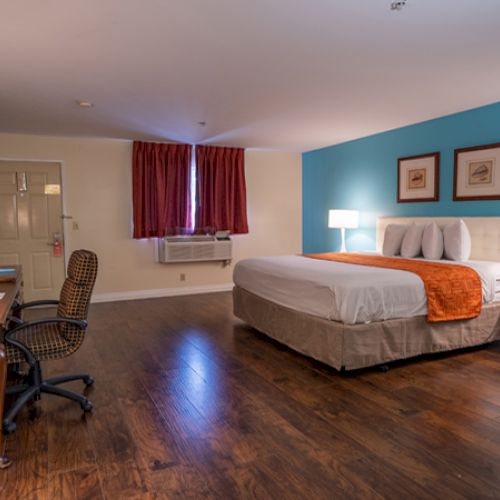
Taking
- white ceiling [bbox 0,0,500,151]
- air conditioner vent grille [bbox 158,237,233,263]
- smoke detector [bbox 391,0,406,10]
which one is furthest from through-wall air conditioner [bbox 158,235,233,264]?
smoke detector [bbox 391,0,406,10]

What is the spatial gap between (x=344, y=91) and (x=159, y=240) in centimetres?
355

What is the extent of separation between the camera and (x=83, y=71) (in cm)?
319

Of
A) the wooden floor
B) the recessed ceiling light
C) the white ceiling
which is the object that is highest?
the white ceiling

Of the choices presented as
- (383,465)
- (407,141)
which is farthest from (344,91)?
(383,465)

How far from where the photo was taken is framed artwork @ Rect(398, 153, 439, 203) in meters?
4.89

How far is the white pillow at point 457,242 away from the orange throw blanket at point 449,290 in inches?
21.6

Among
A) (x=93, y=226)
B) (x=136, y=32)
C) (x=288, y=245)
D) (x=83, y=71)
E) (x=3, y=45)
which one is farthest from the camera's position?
(x=288, y=245)

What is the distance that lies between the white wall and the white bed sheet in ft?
9.00

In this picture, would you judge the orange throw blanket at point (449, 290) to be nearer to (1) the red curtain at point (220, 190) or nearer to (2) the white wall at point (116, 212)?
(1) the red curtain at point (220, 190)

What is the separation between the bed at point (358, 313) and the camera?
3100mm

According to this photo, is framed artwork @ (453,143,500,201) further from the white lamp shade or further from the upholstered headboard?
the white lamp shade

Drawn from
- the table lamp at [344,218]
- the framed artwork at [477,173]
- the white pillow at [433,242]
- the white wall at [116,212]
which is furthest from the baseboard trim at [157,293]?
the framed artwork at [477,173]

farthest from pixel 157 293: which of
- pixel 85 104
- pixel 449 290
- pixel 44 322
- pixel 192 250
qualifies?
pixel 449 290

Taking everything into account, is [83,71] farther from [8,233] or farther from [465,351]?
[465,351]
